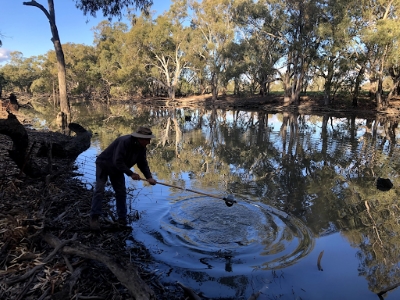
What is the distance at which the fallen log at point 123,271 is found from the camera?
280 centimetres

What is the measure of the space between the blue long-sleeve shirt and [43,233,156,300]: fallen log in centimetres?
137

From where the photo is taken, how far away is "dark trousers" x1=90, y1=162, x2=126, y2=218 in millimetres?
4496

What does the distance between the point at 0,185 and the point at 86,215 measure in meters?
1.52

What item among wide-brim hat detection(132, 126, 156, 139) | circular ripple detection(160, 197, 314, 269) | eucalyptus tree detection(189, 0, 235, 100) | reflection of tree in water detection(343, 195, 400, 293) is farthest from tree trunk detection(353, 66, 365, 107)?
wide-brim hat detection(132, 126, 156, 139)

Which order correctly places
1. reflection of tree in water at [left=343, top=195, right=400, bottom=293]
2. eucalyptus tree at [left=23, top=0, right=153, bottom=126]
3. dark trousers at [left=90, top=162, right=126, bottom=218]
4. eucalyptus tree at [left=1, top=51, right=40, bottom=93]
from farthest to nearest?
eucalyptus tree at [left=1, top=51, right=40, bottom=93], eucalyptus tree at [left=23, top=0, right=153, bottom=126], dark trousers at [left=90, top=162, right=126, bottom=218], reflection of tree in water at [left=343, top=195, right=400, bottom=293]

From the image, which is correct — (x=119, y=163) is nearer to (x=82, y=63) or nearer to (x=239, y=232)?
(x=239, y=232)

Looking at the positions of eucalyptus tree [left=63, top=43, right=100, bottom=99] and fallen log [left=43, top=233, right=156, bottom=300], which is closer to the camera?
fallen log [left=43, top=233, right=156, bottom=300]

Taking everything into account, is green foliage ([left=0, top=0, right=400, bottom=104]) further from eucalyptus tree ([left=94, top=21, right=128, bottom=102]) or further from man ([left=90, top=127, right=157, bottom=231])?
man ([left=90, top=127, right=157, bottom=231])

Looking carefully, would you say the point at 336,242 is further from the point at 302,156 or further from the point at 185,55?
the point at 185,55

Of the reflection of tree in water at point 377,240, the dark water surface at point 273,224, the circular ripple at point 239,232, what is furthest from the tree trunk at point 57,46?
the reflection of tree in water at point 377,240

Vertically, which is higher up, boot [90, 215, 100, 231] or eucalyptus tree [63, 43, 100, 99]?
eucalyptus tree [63, 43, 100, 99]

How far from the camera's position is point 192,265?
13.8 ft

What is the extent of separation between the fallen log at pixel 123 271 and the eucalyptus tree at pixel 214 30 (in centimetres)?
3771

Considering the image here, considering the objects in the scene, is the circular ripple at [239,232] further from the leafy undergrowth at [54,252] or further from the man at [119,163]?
the man at [119,163]
